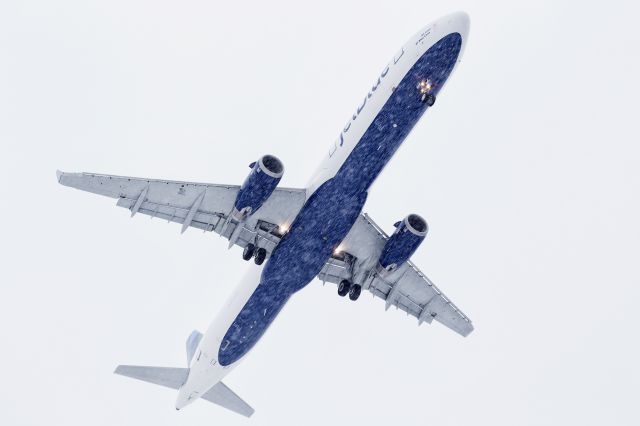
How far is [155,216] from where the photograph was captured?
37344 millimetres

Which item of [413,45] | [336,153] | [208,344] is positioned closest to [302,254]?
[336,153]

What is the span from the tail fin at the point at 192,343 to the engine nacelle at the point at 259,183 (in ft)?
40.2

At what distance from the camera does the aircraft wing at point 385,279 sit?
3931cm

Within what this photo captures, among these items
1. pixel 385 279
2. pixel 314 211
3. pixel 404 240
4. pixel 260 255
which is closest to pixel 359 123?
pixel 314 211

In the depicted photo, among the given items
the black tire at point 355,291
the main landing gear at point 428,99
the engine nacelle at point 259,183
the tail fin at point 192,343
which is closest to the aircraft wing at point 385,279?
the black tire at point 355,291

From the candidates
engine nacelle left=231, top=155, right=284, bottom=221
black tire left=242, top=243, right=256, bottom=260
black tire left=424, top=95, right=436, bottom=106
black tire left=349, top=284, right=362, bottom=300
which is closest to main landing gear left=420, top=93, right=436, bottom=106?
black tire left=424, top=95, right=436, bottom=106

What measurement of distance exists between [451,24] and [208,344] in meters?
18.4

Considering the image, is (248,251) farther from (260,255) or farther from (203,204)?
(203,204)

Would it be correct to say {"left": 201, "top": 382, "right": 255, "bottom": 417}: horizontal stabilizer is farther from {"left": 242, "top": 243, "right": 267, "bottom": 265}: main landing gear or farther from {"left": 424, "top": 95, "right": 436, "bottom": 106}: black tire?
{"left": 424, "top": 95, "right": 436, "bottom": 106}: black tire

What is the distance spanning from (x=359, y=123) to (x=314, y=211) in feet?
13.5

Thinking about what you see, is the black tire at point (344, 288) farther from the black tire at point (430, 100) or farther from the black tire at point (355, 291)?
the black tire at point (430, 100)

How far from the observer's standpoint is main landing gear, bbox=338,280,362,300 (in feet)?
133

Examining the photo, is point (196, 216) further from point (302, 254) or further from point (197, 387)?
point (197, 387)

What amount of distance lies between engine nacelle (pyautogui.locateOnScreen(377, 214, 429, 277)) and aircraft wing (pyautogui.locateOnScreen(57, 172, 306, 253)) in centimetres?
478
